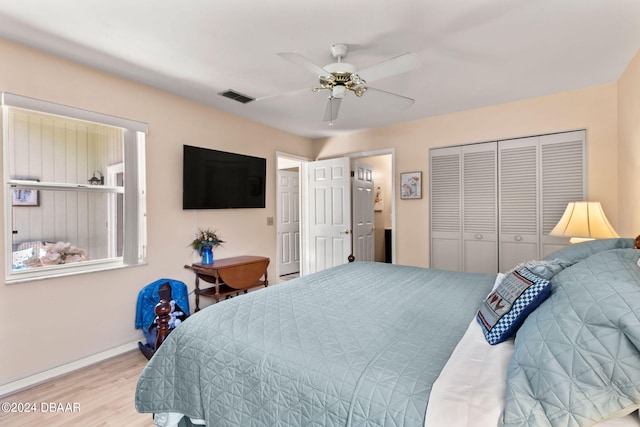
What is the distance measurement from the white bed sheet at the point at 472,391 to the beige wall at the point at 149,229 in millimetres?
2713

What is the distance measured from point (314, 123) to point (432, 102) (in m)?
1.45

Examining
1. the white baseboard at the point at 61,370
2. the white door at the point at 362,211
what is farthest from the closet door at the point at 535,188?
the white baseboard at the point at 61,370

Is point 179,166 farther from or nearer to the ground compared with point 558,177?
farther from the ground

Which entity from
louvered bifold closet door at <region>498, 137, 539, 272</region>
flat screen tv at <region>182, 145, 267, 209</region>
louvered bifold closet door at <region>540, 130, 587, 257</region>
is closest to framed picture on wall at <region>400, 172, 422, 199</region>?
louvered bifold closet door at <region>498, 137, 539, 272</region>

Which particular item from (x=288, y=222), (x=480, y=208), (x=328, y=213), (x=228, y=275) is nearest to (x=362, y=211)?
(x=328, y=213)

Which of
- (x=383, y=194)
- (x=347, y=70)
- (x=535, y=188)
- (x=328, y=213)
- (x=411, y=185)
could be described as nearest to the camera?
(x=347, y=70)

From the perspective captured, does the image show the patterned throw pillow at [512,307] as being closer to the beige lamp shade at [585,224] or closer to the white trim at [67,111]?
the beige lamp shade at [585,224]

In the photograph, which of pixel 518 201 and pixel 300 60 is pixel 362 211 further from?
pixel 300 60

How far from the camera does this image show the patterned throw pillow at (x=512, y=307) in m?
1.09

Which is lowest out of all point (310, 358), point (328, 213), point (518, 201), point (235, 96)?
point (310, 358)

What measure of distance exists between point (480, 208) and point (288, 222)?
3.03 m

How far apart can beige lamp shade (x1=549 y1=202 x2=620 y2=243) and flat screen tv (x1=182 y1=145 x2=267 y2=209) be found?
3096 mm

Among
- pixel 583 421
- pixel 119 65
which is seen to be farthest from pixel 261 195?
pixel 583 421

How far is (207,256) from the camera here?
3170mm
